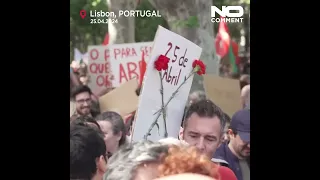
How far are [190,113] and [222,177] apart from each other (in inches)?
14.4

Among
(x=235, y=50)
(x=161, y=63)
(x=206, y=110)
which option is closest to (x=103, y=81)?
(x=161, y=63)

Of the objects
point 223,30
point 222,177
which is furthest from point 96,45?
point 222,177

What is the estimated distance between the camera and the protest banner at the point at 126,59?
2.61 meters

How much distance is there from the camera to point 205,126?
2652 millimetres

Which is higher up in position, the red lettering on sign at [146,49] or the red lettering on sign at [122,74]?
the red lettering on sign at [146,49]

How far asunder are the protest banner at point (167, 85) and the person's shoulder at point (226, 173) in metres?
0.30

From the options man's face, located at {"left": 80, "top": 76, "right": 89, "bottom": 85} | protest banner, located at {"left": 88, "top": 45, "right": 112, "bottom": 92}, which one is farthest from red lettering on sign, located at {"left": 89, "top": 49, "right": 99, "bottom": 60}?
man's face, located at {"left": 80, "top": 76, "right": 89, "bottom": 85}

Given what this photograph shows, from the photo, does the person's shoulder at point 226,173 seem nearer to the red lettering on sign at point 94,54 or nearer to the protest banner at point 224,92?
the protest banner at point 224,92

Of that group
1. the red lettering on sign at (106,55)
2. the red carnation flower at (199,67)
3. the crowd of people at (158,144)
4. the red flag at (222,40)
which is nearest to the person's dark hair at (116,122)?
the crowd of people at (158,144)

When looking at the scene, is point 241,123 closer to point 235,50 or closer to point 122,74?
point 235,50

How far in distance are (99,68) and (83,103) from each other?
19cm

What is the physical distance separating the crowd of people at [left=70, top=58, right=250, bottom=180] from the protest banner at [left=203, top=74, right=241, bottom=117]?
0.08 feet

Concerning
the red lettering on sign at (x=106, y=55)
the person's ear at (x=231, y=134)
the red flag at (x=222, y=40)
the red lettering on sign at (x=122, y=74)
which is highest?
the red flag at (x=222, y=40)

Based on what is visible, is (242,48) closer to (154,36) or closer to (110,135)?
(154,36)
